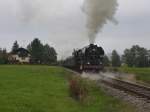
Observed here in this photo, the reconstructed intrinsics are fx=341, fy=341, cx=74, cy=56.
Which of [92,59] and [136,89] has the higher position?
[92,59]

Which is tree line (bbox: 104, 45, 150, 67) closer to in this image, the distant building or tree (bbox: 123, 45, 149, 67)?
tree (bbox: 123, 45, 149, 67)

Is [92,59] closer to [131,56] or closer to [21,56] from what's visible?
[21,56]

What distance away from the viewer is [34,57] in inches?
5330

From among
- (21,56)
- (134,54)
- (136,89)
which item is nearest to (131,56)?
(134,54)

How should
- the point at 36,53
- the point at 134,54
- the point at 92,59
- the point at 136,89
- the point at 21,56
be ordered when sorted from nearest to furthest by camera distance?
the point at 136,89
the point at 92,59
the point at 21,56
the point at 36,53
the point at 134,54

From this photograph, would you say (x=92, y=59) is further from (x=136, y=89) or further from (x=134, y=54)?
(x=134, y=54)

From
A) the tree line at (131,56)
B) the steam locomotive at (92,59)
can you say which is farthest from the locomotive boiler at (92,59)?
the tree line at (131,56)

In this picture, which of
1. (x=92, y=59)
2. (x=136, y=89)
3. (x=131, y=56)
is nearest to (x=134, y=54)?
(x=131, y=56)

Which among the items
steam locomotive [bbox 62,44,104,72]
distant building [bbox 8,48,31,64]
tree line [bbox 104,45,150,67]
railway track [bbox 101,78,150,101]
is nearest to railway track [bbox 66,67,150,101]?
railway track [bbox 101,78,150,101]

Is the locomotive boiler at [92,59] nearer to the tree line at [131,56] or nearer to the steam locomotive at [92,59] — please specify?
the steam locomotive at [92,59]

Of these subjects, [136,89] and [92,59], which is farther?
[92,59]

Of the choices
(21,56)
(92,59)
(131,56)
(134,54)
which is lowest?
(92,59)

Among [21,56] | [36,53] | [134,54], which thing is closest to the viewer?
[21,56]

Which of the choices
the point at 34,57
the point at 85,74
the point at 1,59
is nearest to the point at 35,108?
the point at 85,74
